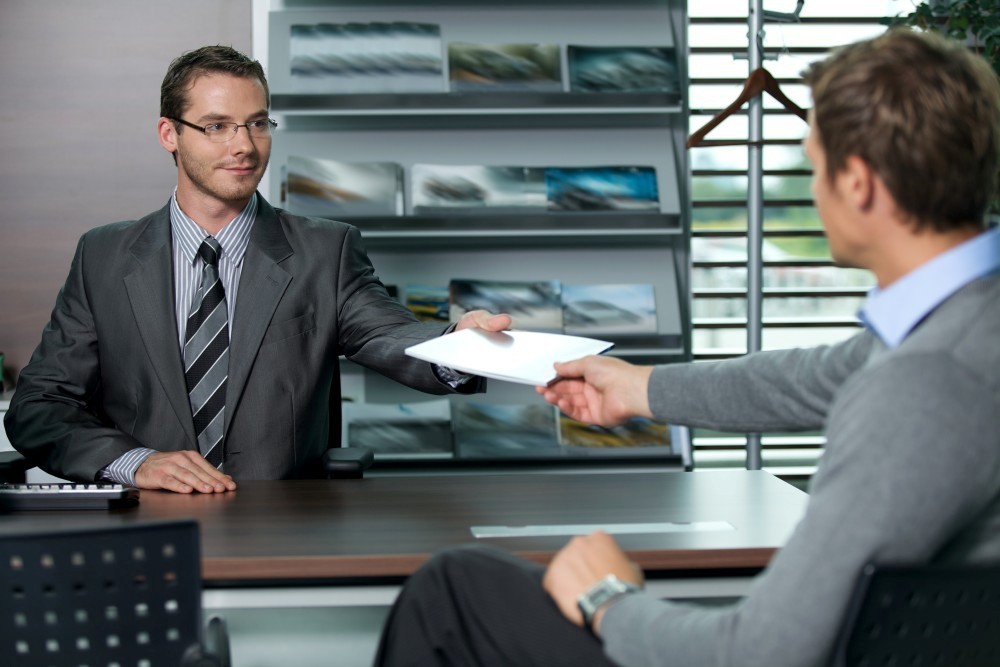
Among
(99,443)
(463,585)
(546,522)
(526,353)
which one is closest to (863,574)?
(463,585)

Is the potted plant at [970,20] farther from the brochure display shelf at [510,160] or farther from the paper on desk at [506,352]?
the paper on desk at [506,352]

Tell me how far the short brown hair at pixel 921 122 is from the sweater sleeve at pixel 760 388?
405 mm

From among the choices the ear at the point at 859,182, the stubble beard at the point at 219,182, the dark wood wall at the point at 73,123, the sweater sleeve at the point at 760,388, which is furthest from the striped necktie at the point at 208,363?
the dark wood wall at the point at 73,123

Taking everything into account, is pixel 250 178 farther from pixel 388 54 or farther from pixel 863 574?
pixel 863 574

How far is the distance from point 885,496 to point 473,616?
52 cm

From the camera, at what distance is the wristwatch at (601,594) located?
3.66 ft

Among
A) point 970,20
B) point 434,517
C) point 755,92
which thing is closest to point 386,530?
point 434,517

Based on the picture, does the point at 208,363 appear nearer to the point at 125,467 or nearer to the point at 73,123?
the point at 125,467

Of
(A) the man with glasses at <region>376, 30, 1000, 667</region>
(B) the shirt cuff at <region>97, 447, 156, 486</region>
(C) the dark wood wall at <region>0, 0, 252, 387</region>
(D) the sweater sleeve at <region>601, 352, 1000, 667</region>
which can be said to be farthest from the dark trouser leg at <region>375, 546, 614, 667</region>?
(C) the dark wood wall at <region>0, 0, 252, 387</region>

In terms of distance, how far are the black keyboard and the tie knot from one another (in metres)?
0.81

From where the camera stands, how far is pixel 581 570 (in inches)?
45.3

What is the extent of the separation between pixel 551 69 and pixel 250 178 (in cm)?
172

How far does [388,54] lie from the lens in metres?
3.85

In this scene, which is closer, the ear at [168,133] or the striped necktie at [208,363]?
the striped necktie at [208,363]
